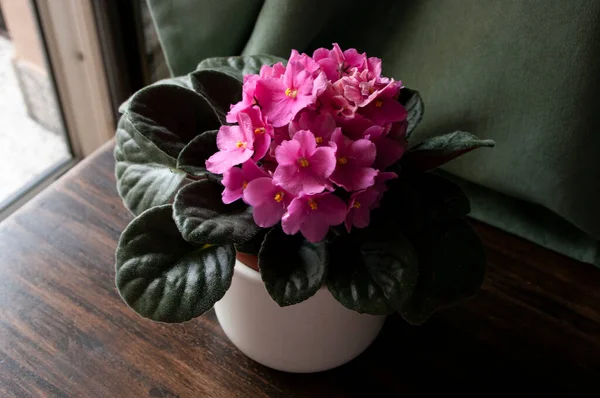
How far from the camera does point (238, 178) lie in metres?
0.46

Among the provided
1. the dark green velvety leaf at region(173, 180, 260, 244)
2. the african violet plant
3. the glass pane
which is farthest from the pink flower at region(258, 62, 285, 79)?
the glass pane

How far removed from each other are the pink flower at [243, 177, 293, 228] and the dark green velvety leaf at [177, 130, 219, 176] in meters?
0.06

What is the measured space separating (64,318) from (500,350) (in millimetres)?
490

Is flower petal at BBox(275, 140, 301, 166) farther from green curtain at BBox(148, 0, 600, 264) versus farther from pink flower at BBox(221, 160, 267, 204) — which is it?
green curtain at BBox(148, 0, 600, 264)

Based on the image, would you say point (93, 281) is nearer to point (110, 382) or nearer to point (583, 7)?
point (110, 382)

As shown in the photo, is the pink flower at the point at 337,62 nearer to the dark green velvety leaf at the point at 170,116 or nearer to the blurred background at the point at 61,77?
the dark green velvety leaf at the point at 170,116

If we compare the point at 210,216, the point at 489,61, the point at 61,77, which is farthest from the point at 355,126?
the point at 61,77

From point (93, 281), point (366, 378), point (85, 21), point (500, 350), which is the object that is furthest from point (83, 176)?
point (500, 350)

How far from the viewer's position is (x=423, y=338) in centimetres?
67

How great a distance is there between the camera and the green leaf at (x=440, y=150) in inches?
19.3

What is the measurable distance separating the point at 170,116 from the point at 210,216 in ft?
0.36

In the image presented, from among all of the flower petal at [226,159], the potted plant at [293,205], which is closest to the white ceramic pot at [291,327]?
the potted plant at [293,205]

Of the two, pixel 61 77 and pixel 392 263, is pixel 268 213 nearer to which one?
pixel 392 263

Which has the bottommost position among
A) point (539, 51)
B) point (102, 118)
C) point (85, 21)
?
point (102, 118)
